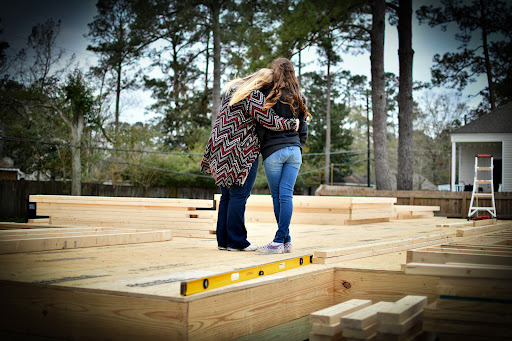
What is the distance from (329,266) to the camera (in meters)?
3.06

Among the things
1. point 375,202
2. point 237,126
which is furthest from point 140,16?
point 237,126

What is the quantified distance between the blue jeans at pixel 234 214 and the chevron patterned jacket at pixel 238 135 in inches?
4.2

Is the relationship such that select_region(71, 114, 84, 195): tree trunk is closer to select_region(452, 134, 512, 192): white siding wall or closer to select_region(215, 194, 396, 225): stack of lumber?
select_region(215, 194, 396, 225): stack of lumber

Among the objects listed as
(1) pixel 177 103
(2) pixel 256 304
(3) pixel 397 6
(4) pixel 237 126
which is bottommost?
(2) pixel 256 304

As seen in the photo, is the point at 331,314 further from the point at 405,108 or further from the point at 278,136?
the point at 405,108

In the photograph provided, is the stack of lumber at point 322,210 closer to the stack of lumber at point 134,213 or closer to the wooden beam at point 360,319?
the stack of lumber at point 134,213

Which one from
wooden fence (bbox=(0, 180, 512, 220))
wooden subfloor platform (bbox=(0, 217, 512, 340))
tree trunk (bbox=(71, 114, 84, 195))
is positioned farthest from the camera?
tree trunk (bbox=(71, 114, 84, 195))

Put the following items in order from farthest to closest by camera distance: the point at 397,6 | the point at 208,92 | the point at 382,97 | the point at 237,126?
the point at 208,92, the point at 397,6, the point at 382,97, the point at 237,126

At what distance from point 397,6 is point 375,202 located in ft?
38.6

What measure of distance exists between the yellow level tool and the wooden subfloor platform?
0.13 ft

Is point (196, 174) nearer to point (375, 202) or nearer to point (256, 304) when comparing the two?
point (375, 202)

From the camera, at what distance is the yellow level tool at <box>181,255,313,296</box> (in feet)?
6.49

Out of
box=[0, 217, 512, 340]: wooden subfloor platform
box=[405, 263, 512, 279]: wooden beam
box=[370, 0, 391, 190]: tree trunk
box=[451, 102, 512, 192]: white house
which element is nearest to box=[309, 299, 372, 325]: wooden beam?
box=[0, 217, 512, 340]: wooden subfloor platform

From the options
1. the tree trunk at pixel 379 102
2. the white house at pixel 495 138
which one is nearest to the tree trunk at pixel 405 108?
the tree trunk at pixel 379 102
